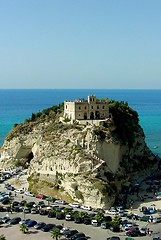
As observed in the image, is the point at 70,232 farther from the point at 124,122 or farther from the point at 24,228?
the point at 124,122

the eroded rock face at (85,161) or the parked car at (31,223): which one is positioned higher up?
the eroded rock face at (85,161)

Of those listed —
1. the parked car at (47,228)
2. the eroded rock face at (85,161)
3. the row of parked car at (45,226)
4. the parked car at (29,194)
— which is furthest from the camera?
the parked car at (29,194)

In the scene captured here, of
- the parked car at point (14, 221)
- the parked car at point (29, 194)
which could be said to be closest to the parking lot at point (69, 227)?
the parked car at point (14, 221)

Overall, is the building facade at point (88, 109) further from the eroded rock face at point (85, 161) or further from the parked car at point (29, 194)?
the parked car at point (29, 194)

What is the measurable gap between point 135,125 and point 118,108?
4505 millimetres

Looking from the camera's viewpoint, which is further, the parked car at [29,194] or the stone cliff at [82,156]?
the parked car at [29,194]

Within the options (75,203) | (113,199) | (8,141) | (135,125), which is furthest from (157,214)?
(8,141)

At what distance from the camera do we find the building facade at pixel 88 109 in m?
64.1

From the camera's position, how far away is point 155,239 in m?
40.6

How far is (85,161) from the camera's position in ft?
183

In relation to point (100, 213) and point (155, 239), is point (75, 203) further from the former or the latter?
point (155, 239)

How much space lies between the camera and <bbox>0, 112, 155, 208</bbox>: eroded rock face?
5347cm

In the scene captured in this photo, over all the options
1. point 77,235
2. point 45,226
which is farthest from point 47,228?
point 77,235

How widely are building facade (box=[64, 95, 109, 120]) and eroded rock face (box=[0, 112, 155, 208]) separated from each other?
2716 millimetres
